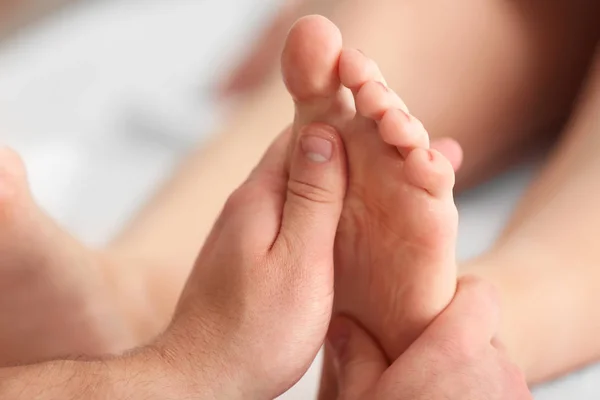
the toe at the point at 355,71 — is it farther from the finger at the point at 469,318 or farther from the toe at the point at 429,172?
the finger at the point at 469,318

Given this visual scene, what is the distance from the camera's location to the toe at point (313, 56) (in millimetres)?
602

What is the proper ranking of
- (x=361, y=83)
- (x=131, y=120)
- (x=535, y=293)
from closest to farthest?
(x=361, y=83) < (x=535, y=293) < (x=131, y=120)

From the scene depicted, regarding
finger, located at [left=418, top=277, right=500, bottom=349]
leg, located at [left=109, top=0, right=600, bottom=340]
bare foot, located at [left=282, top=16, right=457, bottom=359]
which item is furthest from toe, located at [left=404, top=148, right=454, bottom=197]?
leg, located at [left=109, top=0, right=600, bottom=340]

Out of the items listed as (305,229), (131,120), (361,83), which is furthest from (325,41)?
(131,120)

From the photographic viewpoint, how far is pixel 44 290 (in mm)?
729

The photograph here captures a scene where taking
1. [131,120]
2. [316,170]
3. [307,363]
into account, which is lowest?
[131,120]

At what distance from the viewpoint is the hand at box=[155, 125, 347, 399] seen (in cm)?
58

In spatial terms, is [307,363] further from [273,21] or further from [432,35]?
[273,21]

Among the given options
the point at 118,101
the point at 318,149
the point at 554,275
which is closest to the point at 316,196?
the point at 318,149

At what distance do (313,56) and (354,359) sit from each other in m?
0.25

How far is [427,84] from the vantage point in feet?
2.81

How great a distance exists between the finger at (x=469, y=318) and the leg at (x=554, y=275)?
0.06m

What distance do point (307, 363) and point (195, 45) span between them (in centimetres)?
63

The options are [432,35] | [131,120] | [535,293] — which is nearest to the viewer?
[535,293]
